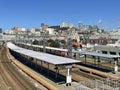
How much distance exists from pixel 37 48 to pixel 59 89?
81.0m

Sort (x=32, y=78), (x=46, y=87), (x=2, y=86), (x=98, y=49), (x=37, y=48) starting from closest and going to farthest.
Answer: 1. (x=46, y=87)
2. (x=2, y=86)
3. (x=32, y=78)
4. (x=98, y=49)
5. (x=37, y=48)

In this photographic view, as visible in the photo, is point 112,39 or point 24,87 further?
point 112,39

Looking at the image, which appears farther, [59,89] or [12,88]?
[12,88]

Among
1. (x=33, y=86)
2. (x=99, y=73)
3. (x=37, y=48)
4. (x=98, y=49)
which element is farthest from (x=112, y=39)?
(x=33, y=86)

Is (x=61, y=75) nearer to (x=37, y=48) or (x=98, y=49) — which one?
(x=98, y=49)

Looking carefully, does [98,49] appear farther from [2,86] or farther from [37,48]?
[2,86]

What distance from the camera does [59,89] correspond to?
34750 millimetres

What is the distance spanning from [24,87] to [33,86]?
5.00 feet

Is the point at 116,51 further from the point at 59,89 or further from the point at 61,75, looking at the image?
the point at 59,89

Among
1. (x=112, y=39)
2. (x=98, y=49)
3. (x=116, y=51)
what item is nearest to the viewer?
(x=116, y=51)

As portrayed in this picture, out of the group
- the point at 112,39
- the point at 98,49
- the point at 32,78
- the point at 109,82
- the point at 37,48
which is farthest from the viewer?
the point at 112,39

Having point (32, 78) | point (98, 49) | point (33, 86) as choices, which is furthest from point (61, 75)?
point (98, 49)

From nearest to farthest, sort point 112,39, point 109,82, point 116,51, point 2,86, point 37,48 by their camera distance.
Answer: point 109,82 < point 2,86 < point 116,51 < point 37,48 < point 112,39

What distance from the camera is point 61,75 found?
1842 inches
